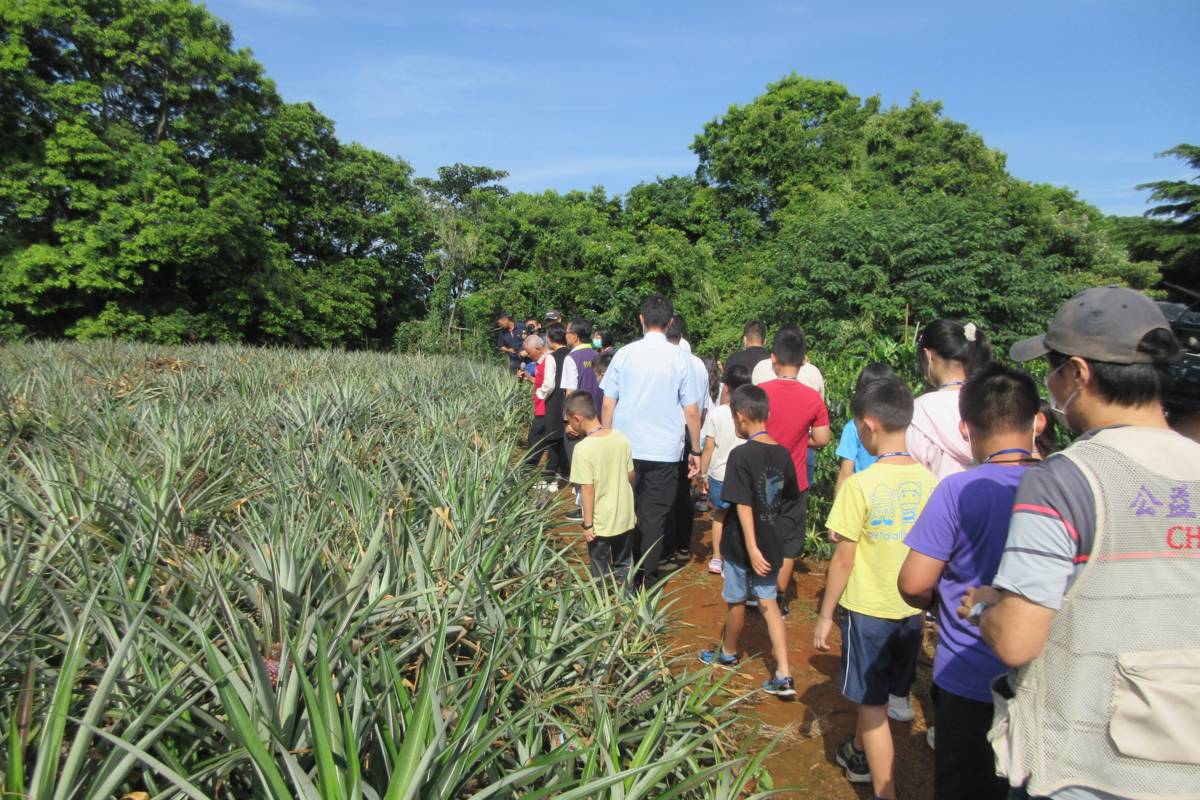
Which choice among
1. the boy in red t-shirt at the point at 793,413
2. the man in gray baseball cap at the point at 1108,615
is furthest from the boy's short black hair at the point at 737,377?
the man in gray baseball cap at the point at 1108,615

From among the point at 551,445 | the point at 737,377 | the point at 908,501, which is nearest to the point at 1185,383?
the point at 908,501

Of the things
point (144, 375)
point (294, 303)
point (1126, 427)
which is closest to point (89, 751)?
point (1126, 427)

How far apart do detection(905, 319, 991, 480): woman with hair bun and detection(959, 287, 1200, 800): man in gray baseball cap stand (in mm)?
1713

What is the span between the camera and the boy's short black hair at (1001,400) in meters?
2.03

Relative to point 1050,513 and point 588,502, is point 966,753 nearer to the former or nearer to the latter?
point 1050,513

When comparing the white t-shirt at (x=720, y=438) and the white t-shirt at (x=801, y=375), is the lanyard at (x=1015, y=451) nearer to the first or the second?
the white t-shirt at (x=801, y=375)

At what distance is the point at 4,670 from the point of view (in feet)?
5.93

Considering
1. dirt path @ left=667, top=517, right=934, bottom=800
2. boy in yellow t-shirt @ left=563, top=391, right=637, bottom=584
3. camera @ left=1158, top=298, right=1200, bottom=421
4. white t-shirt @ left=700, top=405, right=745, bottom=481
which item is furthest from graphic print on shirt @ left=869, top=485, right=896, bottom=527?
white t-shirt @ left=700, top=405, right=745, bottom=481

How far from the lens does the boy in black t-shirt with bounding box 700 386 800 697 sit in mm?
3699

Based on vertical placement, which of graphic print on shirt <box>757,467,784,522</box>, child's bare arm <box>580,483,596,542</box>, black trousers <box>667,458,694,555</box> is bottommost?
black trousers <box>667,458,694,555</box>

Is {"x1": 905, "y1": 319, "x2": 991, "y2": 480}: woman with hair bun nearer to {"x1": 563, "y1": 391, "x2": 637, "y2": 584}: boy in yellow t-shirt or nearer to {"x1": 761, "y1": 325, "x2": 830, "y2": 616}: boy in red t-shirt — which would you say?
{"x1": 761, "y1": 325, "x2": 830, "y2": 616}: boy in red t-shirt

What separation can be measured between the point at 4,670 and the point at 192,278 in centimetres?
2742

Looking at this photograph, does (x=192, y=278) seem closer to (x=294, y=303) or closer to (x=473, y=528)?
(x=294, y=303)

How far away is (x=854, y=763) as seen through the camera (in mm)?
3117
